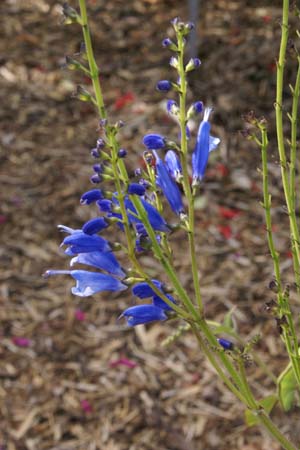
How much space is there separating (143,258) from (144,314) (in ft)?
8.93

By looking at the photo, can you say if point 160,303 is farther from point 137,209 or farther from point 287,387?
point 287,387

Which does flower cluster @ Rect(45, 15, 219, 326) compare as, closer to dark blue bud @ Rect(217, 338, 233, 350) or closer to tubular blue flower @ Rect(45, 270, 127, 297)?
tubular blue flower @ Rect(45, 270, 127, 297)

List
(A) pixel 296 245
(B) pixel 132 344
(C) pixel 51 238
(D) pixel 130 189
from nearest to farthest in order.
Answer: (D) pixel 130 189, (A) pixel 296 245, (B) pixel 132 344, (C) pixel 51 238

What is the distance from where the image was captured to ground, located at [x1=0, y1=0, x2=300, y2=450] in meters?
3.66

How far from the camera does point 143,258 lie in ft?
14.4

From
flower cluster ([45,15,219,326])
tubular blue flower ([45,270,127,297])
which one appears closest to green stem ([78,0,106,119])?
flower cluster ([45,15,219,326])

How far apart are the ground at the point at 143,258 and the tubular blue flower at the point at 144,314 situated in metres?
1.17

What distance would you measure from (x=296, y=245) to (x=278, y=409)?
1.88m

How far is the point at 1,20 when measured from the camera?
6.20m

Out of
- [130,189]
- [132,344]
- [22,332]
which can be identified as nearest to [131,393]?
[132,344]

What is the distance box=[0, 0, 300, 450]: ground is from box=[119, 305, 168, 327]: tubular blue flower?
117 cm

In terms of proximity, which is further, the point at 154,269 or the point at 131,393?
the point at 154,269

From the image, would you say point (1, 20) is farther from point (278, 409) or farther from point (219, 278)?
point (278, 409)

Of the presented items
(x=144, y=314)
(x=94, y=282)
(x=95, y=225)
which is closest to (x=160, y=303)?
(x=144, y=314)
